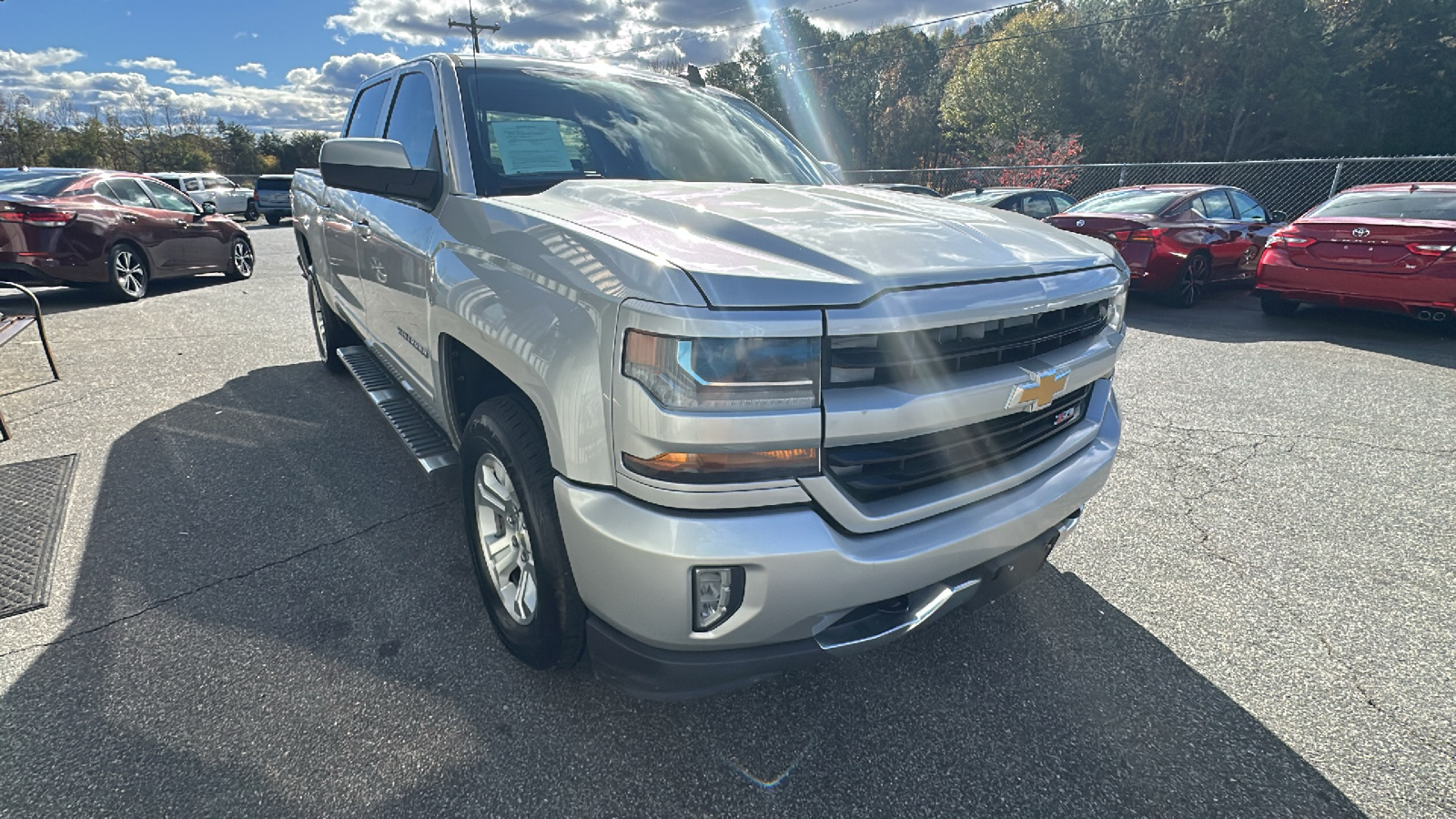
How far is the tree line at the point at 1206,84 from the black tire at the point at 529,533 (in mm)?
25466

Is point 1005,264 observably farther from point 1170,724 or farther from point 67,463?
point 67,463

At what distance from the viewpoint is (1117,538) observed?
10.3 feet

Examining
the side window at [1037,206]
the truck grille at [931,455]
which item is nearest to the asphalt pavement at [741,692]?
the truck grille at [931,455]

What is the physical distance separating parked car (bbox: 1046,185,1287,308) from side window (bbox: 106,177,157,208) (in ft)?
37.3

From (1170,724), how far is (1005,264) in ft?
4.63

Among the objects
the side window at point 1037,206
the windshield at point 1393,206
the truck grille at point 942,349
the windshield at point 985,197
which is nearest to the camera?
the truck grille at point 942,349

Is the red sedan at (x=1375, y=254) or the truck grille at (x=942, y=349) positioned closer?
the truck grille at (x=942, y=349)

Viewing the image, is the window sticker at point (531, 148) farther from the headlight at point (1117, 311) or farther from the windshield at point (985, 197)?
the windshield at point (985, 197)

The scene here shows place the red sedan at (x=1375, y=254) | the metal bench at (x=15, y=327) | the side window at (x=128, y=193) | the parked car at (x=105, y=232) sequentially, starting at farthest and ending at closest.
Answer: the side window at (x=128, y=193) < the parked car at (x=105, y=232) < the red sedan at (x=1375, y=254) < the metal bench at (x=15, y=327)

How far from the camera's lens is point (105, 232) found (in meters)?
8.40

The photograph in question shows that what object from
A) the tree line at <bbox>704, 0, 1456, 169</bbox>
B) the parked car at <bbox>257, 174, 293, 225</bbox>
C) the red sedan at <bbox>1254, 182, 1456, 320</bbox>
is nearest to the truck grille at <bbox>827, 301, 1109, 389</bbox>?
the red sedan at <bbox>1254, 182, 1456, 320</bbox>

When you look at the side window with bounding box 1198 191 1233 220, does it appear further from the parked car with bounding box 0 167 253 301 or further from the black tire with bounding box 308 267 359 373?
the parked car with bounding box 0 167 253 301

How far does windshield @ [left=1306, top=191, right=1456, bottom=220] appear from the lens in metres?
6.59

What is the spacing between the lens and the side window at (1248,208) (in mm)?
9719
